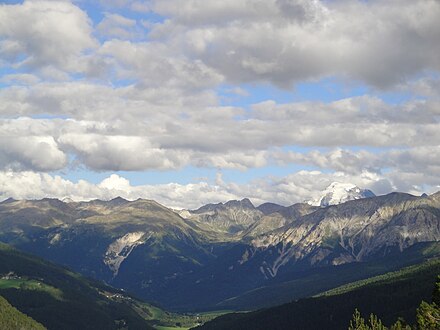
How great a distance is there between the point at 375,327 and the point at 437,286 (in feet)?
129

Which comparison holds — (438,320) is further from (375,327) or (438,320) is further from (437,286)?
(375,327)

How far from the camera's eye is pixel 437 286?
13738cm

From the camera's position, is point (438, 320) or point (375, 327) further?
point (375, 327)

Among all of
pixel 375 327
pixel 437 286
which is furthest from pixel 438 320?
pixel 375 327

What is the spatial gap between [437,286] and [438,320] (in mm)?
7450

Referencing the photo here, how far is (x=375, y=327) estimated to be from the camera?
171875 mm

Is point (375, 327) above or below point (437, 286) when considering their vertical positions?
below

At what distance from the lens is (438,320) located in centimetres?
13512

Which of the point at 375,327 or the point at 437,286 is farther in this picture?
the point at 375,327
